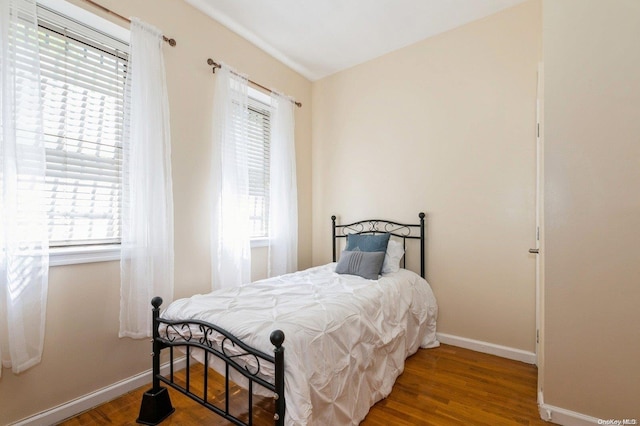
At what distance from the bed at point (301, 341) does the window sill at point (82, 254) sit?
1.80 feet

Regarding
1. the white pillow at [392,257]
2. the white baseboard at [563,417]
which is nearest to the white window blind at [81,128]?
the white pillow at [392,257]

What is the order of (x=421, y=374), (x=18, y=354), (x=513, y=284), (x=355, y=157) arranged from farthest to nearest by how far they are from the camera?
1. (x=355, y=157)
2. (x=513, y=284)
3. (x=421, y=374)
4. (x=18, y=354)

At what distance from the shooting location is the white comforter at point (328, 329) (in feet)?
4.44

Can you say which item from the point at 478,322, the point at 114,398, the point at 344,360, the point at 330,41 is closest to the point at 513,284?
the point at 478,322

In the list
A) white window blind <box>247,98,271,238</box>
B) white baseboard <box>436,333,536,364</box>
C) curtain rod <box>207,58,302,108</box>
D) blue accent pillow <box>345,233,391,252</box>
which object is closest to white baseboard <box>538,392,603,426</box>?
white baseboard <box>436,333,536,364</box>

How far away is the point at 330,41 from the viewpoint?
10.1 ft

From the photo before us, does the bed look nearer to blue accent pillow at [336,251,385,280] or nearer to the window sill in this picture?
blue accent pillow at [336,251,385,280]

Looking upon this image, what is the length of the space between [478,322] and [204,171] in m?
2.79

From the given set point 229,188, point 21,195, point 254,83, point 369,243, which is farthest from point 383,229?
point 21,195

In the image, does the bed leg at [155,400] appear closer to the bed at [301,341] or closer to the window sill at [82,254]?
the bed at [301,341]

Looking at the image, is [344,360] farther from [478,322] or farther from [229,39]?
[229,39]

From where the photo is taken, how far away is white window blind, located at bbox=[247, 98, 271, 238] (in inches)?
125

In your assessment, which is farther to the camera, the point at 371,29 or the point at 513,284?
the point at 371,29

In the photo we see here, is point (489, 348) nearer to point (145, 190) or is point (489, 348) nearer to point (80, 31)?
point (145, 190)
